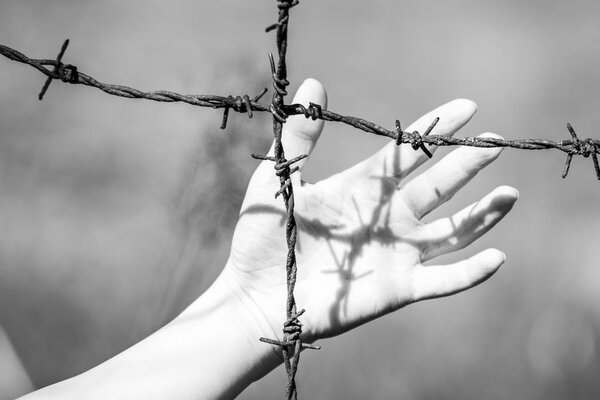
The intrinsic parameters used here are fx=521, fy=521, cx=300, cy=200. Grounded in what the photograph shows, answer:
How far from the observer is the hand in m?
1.00

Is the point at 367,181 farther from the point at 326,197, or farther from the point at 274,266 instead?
the point at 274,266

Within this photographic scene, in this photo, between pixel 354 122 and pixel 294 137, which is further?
pixel 294 137

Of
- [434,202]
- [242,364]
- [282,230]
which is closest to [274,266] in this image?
[282,230]

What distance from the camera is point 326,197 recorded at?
1028 mm

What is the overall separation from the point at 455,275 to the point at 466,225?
0.34ft

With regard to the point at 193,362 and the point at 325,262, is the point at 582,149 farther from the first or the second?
the point at 193,362

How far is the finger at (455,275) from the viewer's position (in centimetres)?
98

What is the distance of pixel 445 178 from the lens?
102 cm

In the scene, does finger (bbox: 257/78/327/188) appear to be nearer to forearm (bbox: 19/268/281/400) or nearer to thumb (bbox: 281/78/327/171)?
thumb (bbox: 281/78/327/171)

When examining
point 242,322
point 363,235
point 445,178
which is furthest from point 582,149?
point 242,322

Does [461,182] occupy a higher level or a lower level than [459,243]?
higher

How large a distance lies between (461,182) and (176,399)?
68 centimetres

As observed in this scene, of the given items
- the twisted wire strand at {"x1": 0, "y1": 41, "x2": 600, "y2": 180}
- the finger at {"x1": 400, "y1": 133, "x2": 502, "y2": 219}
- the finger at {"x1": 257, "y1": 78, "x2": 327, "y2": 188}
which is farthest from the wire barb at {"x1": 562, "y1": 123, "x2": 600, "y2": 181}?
the finger at {"x1": 257, "y1": 78, "x2": 327, "y2": 188}

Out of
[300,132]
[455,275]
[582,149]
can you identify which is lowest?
[455,275]
